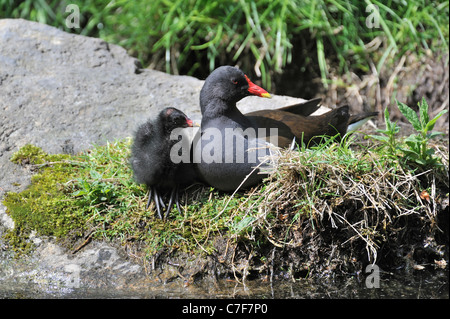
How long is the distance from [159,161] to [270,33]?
2.82 meters

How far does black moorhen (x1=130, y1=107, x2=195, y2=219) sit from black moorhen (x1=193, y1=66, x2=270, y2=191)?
138 mm

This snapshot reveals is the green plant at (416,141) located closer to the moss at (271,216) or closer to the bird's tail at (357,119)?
the moss at (271,216)

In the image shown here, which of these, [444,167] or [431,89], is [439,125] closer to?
[431,89]

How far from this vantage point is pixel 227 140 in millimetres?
3641

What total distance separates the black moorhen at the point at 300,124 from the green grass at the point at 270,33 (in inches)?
67.7

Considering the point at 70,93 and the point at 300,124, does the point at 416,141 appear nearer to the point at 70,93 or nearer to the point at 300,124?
the point at 300,124

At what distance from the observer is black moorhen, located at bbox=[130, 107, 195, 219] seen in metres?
3.62

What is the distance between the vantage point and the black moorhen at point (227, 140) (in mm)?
3596

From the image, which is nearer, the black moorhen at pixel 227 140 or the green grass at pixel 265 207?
the green grass at pixel 265 207

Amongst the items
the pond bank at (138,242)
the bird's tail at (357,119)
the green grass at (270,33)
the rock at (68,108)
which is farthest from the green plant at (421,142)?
the green grass at (270,33)

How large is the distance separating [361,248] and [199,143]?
126 cm

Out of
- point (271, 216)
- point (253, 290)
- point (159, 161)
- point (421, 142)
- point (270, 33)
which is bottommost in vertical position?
point (253, 290)

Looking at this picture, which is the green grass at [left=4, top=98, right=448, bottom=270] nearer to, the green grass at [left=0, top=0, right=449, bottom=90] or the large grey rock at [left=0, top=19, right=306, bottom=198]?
the large grey rock at [left=0, top=19, right=306, bottom=198]

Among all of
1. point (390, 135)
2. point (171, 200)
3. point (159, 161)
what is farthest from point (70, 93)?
point (390, 135)
